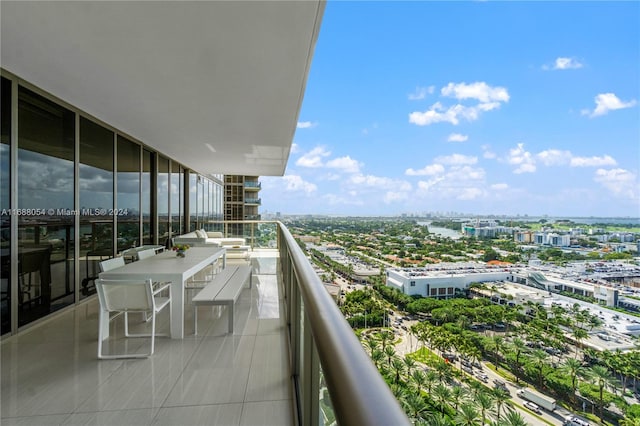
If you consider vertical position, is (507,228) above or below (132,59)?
below

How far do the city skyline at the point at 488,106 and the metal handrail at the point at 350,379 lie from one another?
2.27 meters

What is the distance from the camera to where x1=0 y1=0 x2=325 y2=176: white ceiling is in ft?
7.33

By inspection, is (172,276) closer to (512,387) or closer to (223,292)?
(223,292)

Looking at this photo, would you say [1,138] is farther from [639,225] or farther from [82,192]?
[639,225]

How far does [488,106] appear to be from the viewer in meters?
15.5

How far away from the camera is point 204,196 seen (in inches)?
457

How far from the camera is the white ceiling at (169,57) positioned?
2.23 m

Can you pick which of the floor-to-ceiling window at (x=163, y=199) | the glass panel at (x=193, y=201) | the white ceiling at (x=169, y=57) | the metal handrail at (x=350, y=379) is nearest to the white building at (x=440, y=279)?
the white ceiling at (x=169, y=57)

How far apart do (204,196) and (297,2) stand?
10347mm

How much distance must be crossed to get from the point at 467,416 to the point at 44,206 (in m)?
4.66

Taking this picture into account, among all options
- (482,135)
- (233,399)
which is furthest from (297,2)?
(482,135)

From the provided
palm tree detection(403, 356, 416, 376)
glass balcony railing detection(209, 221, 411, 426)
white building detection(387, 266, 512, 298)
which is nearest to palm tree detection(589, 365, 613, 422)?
palm tree detection(403, 356, 416, 376)

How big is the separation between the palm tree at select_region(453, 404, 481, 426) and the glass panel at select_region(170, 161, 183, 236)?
297 inches

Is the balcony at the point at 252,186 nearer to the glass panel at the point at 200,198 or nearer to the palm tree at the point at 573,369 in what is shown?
the glass panel at the point at 200,198
